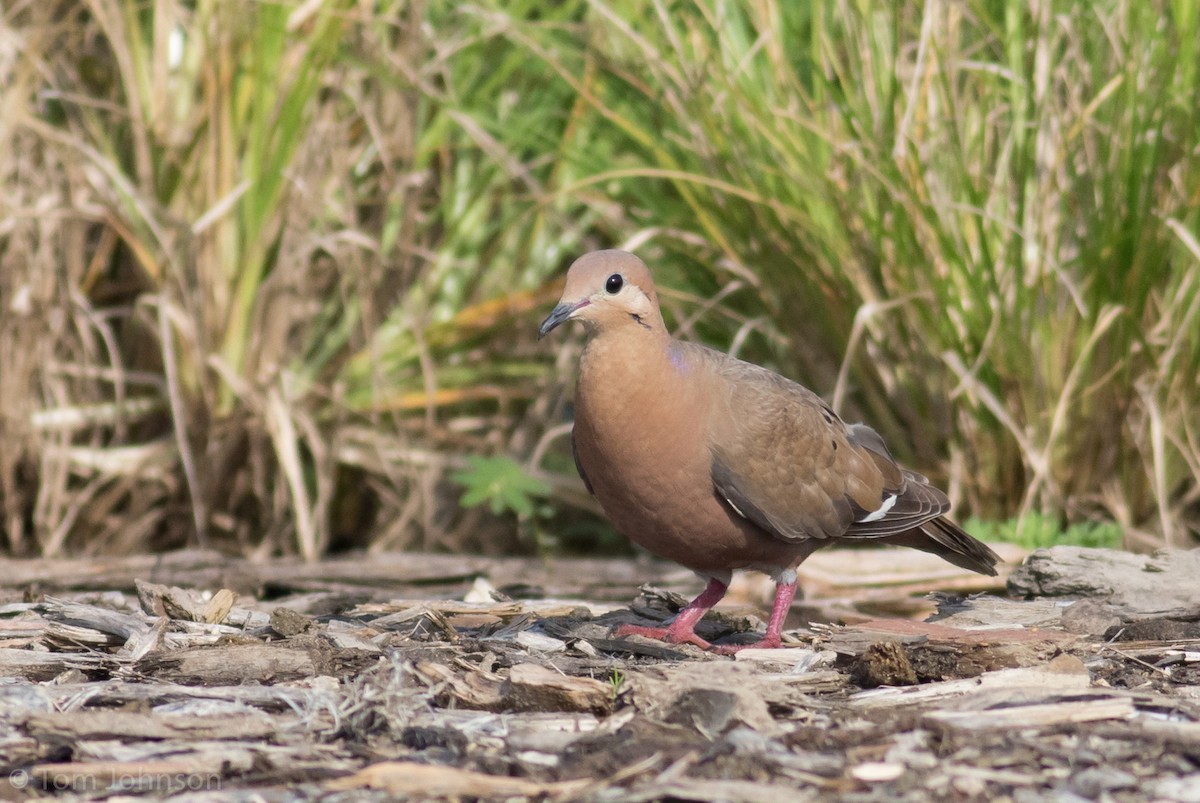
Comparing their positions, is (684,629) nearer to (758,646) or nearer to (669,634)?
(669,634)

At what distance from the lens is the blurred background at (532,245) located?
4.62 metres

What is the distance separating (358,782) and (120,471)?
11.2ft

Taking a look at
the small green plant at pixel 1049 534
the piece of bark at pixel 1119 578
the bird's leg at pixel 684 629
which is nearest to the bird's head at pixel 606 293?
the bird's leg at pixel 684 629

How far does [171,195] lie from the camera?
5383 mm

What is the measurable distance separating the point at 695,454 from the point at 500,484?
167cm

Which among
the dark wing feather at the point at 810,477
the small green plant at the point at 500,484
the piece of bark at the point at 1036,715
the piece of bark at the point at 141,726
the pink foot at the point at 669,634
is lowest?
the pink foot at the point at 669,634

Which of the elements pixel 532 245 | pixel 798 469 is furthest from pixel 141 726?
pixel 532 245

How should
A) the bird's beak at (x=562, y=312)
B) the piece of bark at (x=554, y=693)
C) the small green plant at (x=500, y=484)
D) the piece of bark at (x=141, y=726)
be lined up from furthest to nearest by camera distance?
the small green plant at (x=500, y=484)
the bird's beak at (x=562, y=312)
the piece of bark at (x=554, y=693)
the piece of bark at (x=141, y=726)

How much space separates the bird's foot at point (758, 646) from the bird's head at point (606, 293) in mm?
861

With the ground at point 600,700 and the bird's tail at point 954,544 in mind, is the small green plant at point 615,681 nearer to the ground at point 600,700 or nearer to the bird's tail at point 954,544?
the ground at point 600,700

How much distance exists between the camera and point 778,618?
3.64 metres

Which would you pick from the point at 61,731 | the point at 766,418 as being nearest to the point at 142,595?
the point at 61,731

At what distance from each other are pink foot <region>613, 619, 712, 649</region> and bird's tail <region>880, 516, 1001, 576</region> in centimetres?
82

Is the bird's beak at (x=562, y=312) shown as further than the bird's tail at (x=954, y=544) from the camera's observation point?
No
